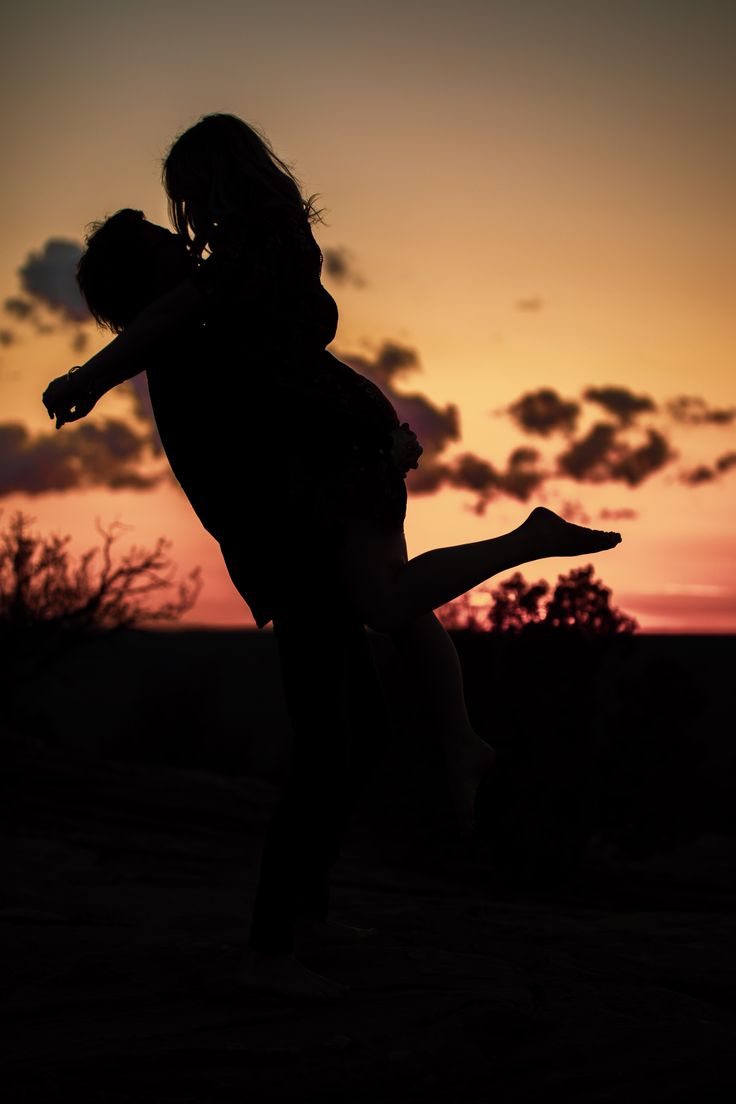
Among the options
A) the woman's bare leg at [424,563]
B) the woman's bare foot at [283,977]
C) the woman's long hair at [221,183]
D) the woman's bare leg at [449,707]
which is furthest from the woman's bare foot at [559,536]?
the woman's bare foot at [283,977]

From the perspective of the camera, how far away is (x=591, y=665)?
838 centimetres

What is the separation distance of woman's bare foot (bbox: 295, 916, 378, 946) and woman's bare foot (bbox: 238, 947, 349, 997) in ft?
1.45

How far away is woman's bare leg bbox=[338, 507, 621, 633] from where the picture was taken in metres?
2.73

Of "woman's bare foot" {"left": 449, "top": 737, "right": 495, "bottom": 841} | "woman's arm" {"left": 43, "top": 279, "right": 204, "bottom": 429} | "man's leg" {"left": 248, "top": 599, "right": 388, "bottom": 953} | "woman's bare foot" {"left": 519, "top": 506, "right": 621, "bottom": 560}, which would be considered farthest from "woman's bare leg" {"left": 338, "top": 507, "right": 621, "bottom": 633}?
"woman's arm" {"left": 43, "top": 279, "right": 204, "bottom": 429}

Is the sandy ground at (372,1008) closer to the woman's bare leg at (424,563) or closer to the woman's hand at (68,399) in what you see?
the woman's bare leg at (424,563)

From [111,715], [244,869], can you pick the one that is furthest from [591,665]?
[111,715]

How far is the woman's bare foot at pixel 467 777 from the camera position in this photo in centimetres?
292

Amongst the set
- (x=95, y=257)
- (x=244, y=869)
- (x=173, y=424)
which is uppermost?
(x=95, y=257)

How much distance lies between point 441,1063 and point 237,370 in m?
1.68

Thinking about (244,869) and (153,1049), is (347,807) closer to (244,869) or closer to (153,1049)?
(153,1049)

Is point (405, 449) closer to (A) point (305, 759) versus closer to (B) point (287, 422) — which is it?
(B) point (287, 422)

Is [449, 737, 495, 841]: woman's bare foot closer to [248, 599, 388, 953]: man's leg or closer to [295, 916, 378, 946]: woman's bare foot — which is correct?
[248, 599, 388, 953]: man's leg

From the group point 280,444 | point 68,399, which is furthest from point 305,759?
point 68,399

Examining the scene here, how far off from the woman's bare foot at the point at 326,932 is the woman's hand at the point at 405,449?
136cm
